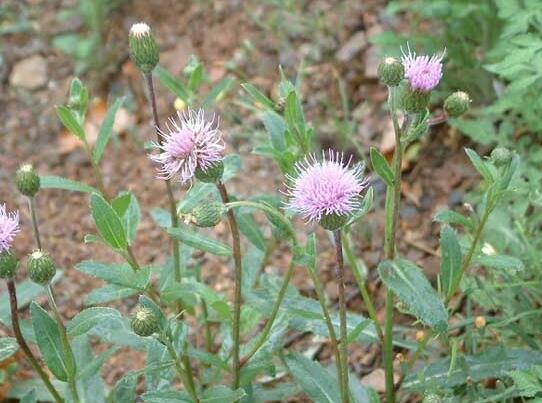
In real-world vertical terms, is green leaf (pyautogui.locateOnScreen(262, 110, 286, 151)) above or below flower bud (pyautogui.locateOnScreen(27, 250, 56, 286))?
above

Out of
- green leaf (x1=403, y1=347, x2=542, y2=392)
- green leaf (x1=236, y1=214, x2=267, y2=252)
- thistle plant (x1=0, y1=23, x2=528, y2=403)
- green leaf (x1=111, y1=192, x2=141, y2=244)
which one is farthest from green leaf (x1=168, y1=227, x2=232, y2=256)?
green leaf (x1=403, y1=347, x2=542, y2=392)

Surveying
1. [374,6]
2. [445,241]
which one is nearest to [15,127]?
[374,6]

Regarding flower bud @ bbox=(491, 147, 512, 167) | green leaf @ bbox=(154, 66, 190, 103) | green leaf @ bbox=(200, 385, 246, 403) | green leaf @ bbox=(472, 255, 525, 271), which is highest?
green leaf @ bbox=(154, 66, 190, 103)

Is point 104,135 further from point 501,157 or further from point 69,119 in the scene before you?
point 501,157

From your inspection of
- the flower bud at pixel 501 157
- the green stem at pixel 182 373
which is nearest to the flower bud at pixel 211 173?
the green stem at pixel 182 373

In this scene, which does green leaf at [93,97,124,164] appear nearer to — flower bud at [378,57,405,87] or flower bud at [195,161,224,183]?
flower bud at [195,161,224,183]

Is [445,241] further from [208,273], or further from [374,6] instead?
[374,6]
